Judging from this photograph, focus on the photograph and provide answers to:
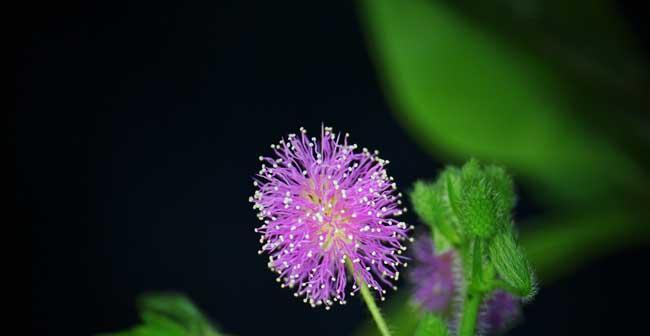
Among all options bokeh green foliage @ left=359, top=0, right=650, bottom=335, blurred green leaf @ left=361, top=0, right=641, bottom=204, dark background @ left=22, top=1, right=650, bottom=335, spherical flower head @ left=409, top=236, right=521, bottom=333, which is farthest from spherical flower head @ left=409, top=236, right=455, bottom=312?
dark background @ left=22, top=1, right=650, bottom=335

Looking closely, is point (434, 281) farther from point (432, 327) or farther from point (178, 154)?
point (178, 154)

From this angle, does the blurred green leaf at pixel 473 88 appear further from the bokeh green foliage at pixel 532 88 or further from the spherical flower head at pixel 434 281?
the spherical flower head at pixel 434 281

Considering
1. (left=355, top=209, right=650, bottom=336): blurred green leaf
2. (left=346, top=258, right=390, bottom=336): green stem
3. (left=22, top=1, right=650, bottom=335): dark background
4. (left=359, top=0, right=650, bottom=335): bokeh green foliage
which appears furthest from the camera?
(left=22, top=1, right=650, bottom=335): dark background

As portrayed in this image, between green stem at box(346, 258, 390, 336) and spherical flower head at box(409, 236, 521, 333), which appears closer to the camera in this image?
green stem at box(346, 258, 390, 336)

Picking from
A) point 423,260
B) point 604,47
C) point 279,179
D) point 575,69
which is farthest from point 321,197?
point 604,47

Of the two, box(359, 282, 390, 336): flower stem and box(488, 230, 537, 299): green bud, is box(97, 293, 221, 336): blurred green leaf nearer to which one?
box(359, 282, 390, 336): flower stem

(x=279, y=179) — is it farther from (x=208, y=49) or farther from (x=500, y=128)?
(x=208, y=49)
